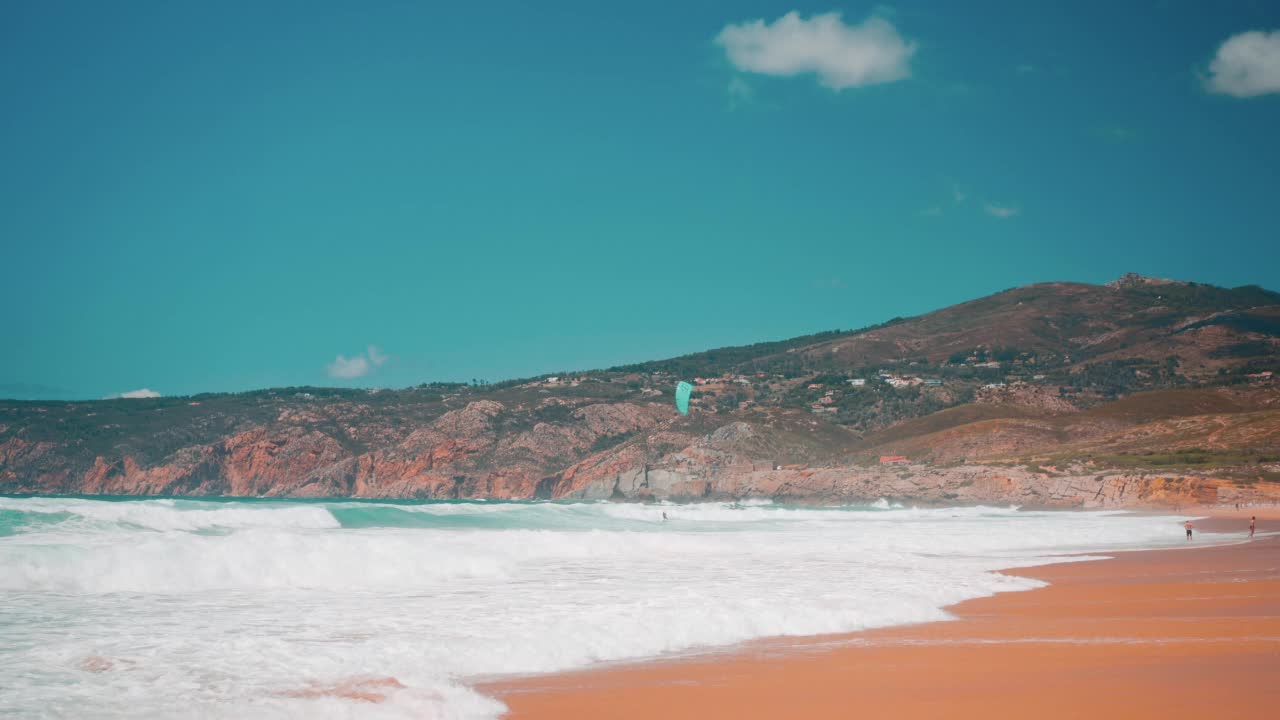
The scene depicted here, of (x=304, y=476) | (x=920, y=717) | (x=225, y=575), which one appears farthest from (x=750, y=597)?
(x=304, y=476)

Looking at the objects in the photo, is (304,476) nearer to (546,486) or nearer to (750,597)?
(546,486)

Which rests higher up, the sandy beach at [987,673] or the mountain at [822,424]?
the mountain at [822,424]

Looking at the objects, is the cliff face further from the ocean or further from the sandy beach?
the sandy beach

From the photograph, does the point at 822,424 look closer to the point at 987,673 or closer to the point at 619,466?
the point at 619,466

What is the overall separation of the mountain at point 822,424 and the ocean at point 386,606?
40887mm

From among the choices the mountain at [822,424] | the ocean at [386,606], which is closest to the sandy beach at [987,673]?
the ocean at [386,606]

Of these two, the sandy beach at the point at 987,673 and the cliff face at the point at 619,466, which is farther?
the cliff face at the point at 619,466

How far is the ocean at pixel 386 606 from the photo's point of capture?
27.9 ft

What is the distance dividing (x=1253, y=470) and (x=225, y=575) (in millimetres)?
55508

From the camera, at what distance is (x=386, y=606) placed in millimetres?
13805

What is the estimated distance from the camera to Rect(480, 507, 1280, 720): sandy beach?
24.5 feet

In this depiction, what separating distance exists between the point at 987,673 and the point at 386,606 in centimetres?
865

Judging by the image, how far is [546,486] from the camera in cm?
10856

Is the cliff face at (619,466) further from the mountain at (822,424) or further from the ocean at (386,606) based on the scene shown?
the ocean at (386,606)
